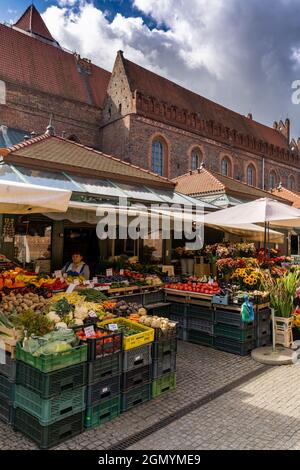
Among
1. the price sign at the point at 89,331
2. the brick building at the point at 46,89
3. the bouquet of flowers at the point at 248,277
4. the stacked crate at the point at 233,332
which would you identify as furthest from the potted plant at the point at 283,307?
the brick building at the point at 46,89

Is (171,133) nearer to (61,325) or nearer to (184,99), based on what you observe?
(184,99)

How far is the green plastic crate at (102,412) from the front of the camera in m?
4.06

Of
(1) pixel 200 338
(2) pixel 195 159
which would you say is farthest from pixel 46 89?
(1) pixel 200 338

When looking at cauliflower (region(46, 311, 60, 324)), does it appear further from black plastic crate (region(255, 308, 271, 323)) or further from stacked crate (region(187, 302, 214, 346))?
black plastic crate (region(255, 308, 271, 323))

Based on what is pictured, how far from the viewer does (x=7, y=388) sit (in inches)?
163

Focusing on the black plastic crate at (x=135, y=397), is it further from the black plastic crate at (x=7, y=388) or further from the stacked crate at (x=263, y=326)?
the stacked crate at (x=263, y=326)

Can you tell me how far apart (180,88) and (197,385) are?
30.2 meters

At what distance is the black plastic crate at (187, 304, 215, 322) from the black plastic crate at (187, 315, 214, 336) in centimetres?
5

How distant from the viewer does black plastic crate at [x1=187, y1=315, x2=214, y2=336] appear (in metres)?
7.29

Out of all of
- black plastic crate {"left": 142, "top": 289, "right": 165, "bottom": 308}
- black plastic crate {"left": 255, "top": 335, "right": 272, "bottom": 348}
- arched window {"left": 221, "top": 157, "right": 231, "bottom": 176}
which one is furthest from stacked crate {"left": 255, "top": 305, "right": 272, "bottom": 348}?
arched window {"left": 221, "top": 157, "right": 231, "bottom": 176}

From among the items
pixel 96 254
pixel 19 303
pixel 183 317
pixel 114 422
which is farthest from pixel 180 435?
pixel 96 254

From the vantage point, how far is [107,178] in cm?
1193
